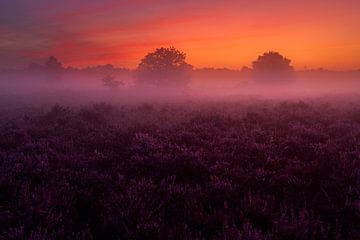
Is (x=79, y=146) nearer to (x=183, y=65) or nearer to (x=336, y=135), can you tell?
(x=336, y=135)

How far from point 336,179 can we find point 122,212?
10.6 ft

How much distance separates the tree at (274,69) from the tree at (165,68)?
15261 millimetres

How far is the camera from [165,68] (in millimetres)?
49000

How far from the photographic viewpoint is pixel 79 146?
7910 millimetres

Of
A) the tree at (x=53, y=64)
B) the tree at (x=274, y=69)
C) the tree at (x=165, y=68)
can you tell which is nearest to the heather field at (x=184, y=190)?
the tree at (x=165, y=68)

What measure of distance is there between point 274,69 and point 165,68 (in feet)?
65.8

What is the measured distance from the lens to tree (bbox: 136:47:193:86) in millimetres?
48875

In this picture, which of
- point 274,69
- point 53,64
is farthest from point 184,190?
point 53,64

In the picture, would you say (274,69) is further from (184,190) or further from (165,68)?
(184,190)

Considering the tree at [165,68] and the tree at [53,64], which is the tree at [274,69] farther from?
the tree at [53,64]

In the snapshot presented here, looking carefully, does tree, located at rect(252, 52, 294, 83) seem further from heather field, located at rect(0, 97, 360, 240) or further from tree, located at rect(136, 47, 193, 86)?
heather field, located at rect(0, 97, 360, 240)

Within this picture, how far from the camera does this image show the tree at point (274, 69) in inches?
2210

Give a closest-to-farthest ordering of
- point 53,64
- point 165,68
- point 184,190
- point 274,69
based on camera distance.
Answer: point 184,190 < point 165,68 < point 274,69 < point 53,64

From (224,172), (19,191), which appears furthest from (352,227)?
(19,191)
